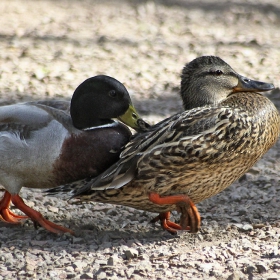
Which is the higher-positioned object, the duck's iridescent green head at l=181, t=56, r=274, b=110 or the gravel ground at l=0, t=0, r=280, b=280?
the duck's iridescent green head at l=181, t=56, r=274, b=110

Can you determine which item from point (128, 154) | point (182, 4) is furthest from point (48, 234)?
point (182, 4)

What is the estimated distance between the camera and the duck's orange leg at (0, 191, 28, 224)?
496 centimetres

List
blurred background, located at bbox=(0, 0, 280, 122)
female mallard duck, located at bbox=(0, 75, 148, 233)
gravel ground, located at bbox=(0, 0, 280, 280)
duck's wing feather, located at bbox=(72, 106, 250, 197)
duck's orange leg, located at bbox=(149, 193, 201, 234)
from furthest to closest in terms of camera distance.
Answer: blurred background, located at bbox=(0, 0, 280, 122) < female mallard duck, located at bbox=(0, 75, 148, 233) < duck's orange leg, located at bbox=(149, 193, 201, 234) < duck's wing feather, located at bbox=(72, 106, 250, 197) < gravel ground, located at bbox=(0, 0, 280, 280)

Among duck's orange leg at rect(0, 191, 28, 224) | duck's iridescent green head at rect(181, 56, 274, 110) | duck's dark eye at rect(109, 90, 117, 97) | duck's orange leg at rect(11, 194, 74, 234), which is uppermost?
duck's iridescent green head at rect(181, 56, 274, 110)

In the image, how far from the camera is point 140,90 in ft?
26.5

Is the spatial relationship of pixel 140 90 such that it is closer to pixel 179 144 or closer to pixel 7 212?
pixel 7 212

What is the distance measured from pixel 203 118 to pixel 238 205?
3.64 feet

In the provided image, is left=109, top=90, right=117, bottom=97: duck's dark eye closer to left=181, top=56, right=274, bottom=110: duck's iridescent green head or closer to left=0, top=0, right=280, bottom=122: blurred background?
left=181, top=56, right=274, bottom=110: duck's iridescent green head

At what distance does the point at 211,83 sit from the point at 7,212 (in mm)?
1765

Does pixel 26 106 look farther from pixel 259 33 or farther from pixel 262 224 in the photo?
pixel 259 33

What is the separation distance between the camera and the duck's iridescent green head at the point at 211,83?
4961 millimetres

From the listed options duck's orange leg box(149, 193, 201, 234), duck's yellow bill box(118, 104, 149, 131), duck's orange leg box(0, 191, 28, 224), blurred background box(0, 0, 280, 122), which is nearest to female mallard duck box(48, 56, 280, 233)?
duck's orange leg box(149, 193, 201, 234)

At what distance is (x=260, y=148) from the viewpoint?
4.62 m

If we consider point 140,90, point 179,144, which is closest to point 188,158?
point 179,144
